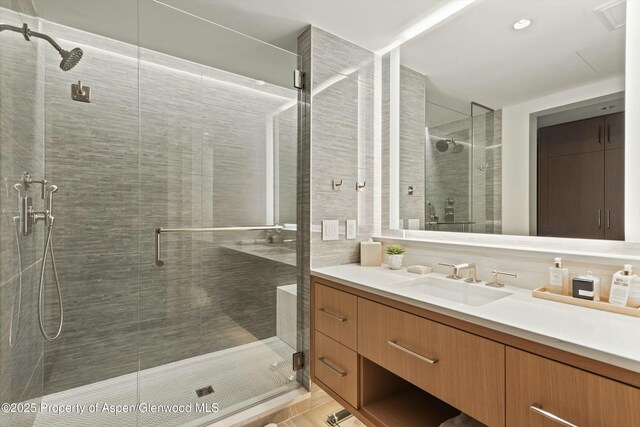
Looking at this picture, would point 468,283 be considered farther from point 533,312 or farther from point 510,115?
point 510,115

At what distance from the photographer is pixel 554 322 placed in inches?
35.2

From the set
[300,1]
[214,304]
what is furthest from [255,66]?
[214,304]

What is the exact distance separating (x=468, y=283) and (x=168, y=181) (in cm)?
157

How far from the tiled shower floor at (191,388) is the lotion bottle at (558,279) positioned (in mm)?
1390

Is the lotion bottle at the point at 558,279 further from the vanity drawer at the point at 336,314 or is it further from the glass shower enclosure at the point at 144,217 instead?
the glass shower enclosure at the point at 144,217

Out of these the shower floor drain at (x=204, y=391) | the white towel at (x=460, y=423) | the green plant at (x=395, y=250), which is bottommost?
the shower floor drain at (x=204, y=391)

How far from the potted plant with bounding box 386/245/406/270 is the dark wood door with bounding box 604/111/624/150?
1007mm

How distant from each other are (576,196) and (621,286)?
43 cm

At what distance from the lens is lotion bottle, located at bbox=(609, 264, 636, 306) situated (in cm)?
100

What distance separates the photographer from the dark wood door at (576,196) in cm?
123

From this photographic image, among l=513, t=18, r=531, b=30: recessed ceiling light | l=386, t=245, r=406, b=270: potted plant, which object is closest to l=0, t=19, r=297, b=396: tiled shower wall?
l=386, t=245, r=406, b=270: potted plant

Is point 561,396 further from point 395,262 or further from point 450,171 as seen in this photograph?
point 450,171

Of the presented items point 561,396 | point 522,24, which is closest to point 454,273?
point 561,396

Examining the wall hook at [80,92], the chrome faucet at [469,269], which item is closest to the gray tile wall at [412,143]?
the chrome faucet at [469,269]
